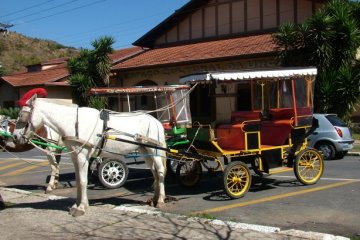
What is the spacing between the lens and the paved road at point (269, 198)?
7719mm

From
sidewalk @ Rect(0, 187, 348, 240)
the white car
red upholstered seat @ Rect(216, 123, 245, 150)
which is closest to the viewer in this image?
sidewalk @ Rect(0, 187, 348, 240)

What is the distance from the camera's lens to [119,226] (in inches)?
291

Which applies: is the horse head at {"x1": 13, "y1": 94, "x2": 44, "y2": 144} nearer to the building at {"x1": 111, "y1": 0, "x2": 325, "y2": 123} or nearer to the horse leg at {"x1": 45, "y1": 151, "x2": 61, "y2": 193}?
the horse leg at {"x1": 45, "y1": 151, "x2": 61, "y2": 193}

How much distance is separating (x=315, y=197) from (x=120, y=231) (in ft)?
13.3

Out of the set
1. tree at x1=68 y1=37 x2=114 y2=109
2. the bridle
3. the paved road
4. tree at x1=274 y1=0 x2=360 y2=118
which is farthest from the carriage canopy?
tree at x1=68 y1=37 x2=114 y2=109

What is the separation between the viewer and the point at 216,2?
29641 millimetres

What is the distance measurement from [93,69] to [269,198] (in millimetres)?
21964

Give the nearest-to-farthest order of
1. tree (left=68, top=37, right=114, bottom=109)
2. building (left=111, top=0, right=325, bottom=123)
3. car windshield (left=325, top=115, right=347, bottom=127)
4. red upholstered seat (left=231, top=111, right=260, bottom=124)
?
1. red upholstered seat (left=231, top=111, right=260, bottom=124)
2. car windshield (left=325, top=115, right=347, bottom=127)
3. building (left=111, top=0, right=325, bottom=123)
4. tree (left=68, top=37, right=114, bottom=109)

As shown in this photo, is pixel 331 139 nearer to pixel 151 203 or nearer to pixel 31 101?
pixel 151 203

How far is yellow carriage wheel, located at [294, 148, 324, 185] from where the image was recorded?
10508 millimetres

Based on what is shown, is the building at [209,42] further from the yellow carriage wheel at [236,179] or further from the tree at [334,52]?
the yellow carriage wheel at [236,179]

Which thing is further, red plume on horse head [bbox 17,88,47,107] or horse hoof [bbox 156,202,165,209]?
horse hoof [bbox 156,202,165,209]

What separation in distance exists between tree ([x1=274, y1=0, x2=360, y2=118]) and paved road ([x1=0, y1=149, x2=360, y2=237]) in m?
7.87

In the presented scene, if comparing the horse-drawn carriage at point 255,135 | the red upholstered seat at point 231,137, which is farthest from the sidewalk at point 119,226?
the red upholstered seat at point 231,137
